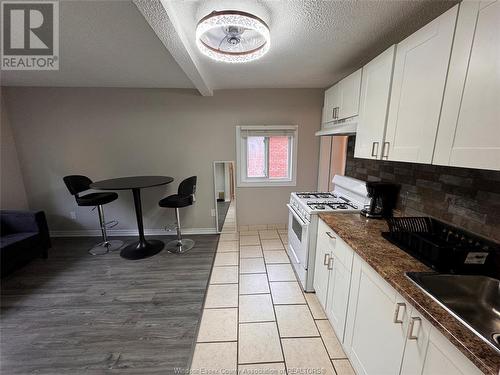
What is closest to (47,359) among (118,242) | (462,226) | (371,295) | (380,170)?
(118,242)

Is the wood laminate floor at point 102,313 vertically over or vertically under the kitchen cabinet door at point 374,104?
under

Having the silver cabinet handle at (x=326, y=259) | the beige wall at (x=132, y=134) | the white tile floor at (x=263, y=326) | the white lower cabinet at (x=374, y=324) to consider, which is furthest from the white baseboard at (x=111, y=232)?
the white lower cabinet at (x=374, y=324)

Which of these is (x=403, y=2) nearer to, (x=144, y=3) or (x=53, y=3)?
(x=144, y=3)

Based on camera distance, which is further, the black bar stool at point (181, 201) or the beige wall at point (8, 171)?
the beige wall at point (8, 171)

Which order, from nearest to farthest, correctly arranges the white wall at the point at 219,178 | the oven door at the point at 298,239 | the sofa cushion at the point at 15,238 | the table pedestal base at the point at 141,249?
the oven door at the point at 298,239 < the sofa cushion at the point at 15,238 < the table pedestal base at the point at 141,249 < the white wall at the point at 219,178

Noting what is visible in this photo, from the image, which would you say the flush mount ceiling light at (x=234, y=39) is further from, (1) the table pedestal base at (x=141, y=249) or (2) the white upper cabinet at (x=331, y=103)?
(1) the table pedestal base at (x=141, y=249)

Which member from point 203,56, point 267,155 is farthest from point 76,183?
point 267,155

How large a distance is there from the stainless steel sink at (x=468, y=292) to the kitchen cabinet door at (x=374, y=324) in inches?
7.1

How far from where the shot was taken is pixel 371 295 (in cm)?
117

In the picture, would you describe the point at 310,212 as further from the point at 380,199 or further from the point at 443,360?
the point at 443,360

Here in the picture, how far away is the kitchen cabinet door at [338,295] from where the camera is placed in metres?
1.47

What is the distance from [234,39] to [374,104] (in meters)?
1.18

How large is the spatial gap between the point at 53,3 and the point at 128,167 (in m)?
2.27

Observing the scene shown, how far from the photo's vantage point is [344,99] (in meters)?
2.13
